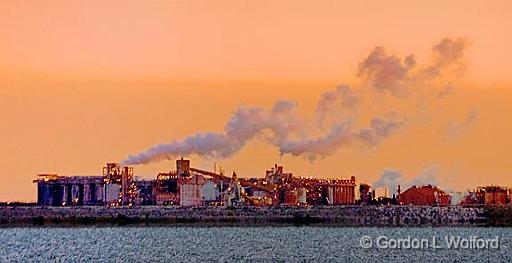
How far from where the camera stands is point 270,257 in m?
110

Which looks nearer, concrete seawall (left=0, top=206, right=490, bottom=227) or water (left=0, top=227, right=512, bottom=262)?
water (left=0, top=227, right=512, bottom=262)

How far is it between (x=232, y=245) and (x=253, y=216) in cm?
4558

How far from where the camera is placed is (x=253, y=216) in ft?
555

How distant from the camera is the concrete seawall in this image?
16675cm

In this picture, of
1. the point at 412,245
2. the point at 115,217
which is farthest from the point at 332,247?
the point at 115,217

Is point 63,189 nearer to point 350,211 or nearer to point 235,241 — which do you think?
point 350,211

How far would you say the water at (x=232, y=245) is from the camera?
111m

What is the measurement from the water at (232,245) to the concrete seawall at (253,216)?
519cm

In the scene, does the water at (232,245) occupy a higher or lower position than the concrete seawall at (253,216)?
lower

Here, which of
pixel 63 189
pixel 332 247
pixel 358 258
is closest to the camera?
pixel 358 258

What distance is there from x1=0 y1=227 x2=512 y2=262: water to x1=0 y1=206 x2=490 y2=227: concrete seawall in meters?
5.19

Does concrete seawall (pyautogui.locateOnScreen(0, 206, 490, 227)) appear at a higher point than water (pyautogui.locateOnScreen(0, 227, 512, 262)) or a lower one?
higher

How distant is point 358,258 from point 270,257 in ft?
14.5

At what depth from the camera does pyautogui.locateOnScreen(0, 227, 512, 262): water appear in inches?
4373
